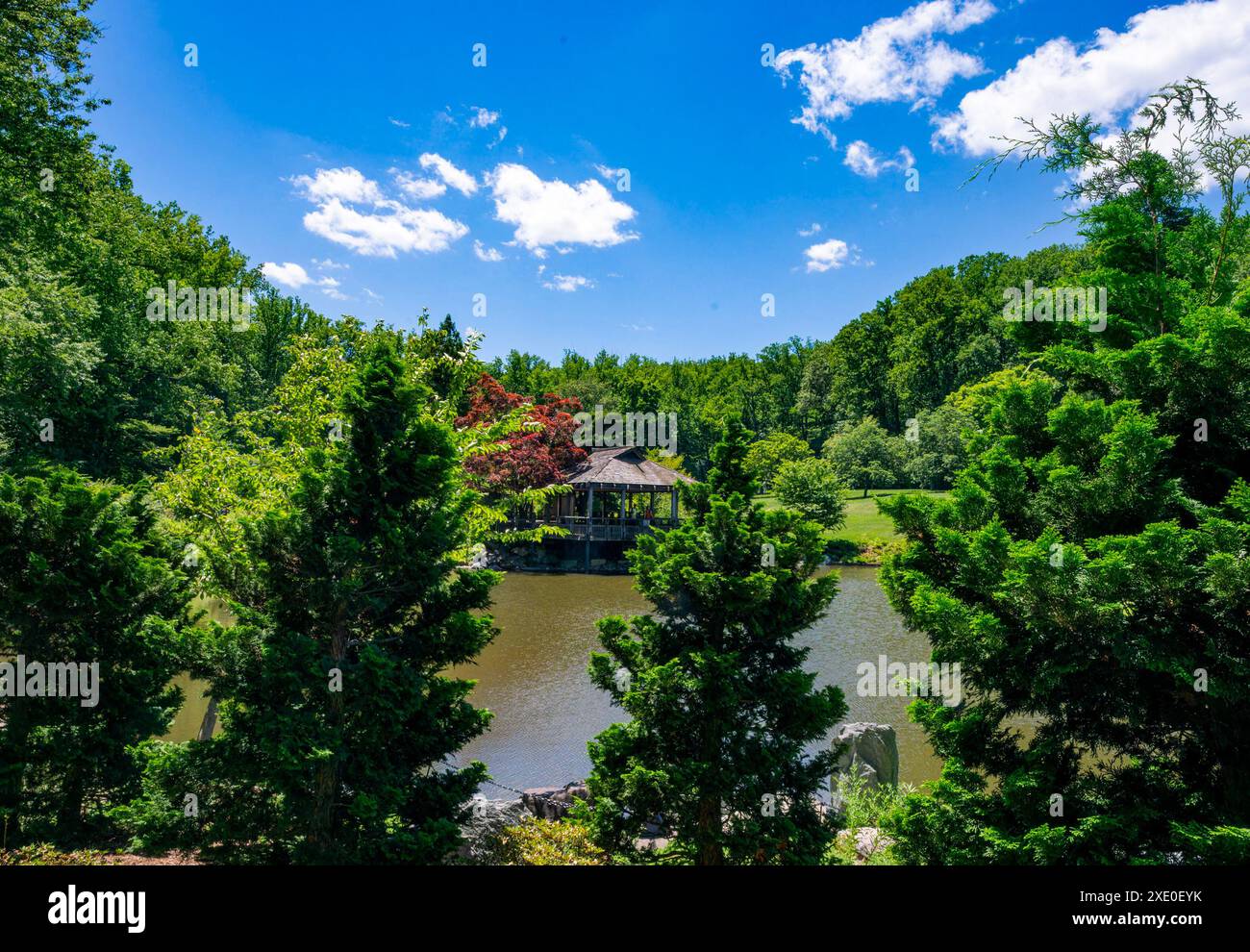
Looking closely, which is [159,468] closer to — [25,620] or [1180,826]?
[25,620]

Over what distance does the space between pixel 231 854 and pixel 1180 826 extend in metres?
7.10

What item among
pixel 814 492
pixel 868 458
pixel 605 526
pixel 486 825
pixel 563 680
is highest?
pixel 868 458

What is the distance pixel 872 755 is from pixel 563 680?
6978 mm

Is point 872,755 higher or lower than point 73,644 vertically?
lower

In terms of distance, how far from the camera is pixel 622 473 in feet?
108

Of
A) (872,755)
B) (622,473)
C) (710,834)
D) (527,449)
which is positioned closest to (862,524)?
(622,473)

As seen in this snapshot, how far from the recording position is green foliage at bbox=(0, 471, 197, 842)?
6473 millimetres

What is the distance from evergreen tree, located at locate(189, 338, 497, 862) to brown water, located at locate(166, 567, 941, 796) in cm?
141

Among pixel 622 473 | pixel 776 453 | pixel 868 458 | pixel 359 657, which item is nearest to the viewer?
pixel 359 657

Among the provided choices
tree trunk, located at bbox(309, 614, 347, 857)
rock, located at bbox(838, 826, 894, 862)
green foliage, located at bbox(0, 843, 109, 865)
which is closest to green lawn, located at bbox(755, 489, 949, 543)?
rock, located at bbox(838, 826, 894, 862)

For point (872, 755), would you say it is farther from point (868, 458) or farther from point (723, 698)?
point (868, 458)

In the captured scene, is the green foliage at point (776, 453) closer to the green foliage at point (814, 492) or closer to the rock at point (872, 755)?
the green foliage at point (814, 492)

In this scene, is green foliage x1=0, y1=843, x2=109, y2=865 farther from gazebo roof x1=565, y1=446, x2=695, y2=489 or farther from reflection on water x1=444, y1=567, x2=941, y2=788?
gazebo roof x1=565, y1=446, x2=695, y2=489

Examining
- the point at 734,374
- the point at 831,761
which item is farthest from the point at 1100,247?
the point at 734,374
